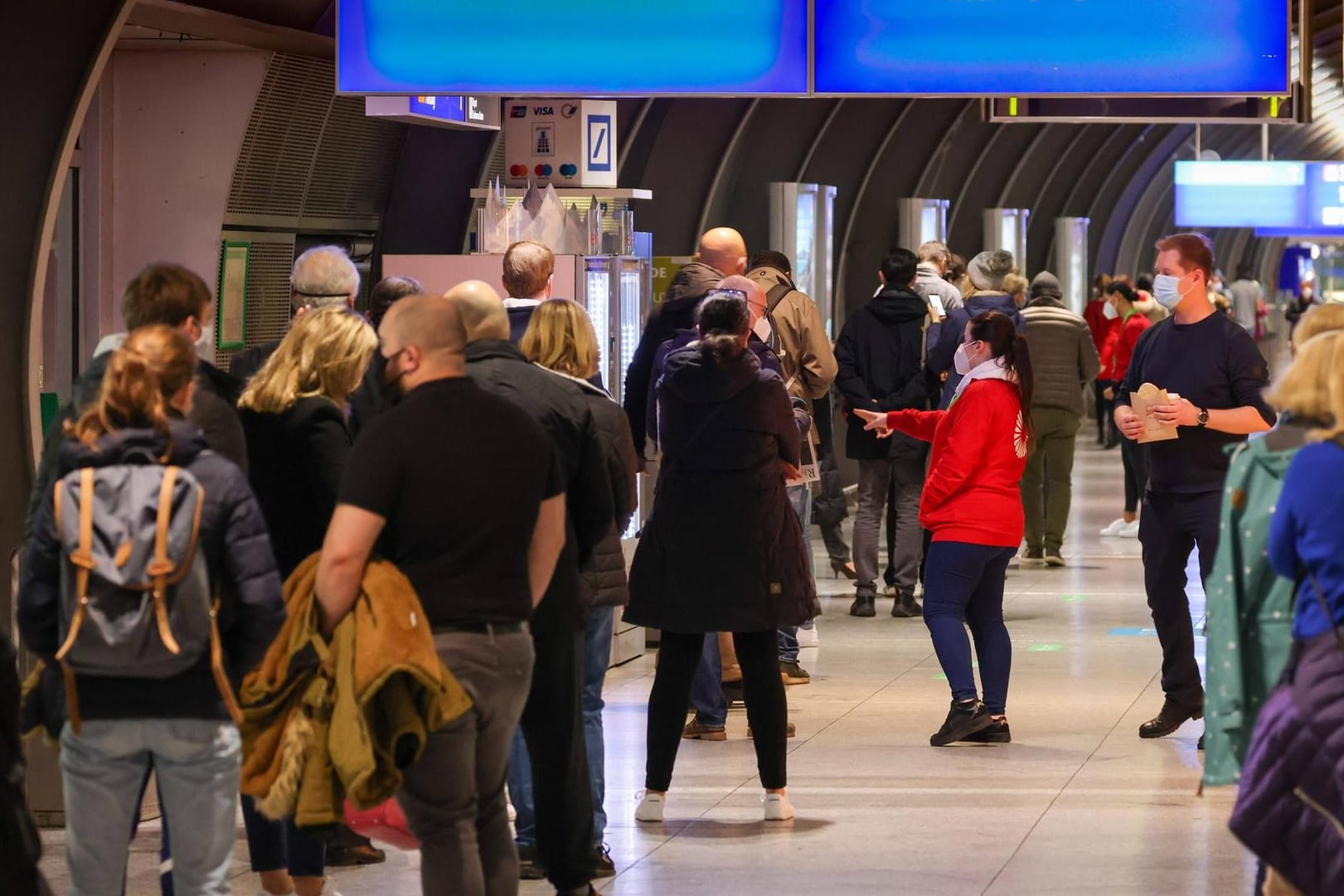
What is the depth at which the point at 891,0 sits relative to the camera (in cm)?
808

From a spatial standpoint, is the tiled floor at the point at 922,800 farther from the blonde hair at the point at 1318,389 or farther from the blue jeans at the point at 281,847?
the blonde hair at the point at 1318,389

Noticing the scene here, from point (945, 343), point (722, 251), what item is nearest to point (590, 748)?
point (722, 251)

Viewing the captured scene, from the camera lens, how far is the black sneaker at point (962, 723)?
298 inches

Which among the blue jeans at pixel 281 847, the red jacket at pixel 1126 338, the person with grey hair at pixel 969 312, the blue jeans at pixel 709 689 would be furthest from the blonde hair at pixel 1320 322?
the red jacket at pixel 1126 338

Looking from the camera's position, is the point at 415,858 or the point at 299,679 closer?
the point at 299,679

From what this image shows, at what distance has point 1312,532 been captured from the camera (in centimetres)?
414

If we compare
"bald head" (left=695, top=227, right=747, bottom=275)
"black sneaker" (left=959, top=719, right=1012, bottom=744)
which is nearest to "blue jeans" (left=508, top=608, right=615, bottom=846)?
"black sneaker" (left=959, top=719, right=1012, bottom=744)

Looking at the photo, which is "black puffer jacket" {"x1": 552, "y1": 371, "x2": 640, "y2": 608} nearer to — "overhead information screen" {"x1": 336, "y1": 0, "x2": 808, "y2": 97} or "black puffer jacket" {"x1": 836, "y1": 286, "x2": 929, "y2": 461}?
A: "overhead information screen" {"x1": 336, "y1": 0, "x2": 808, "y2": 97}

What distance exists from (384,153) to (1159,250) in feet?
13.7

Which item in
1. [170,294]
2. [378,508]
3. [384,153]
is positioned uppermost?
[384,153]

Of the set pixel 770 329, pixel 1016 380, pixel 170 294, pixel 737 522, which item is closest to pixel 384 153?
pixel 770 329

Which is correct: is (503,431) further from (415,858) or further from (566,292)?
(566,292)

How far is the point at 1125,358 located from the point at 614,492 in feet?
34.2

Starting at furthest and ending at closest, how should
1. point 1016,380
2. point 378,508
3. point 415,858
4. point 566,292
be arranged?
1. point 566,292
2. point 1016,380
3. point 415,858
4. point 378,508
